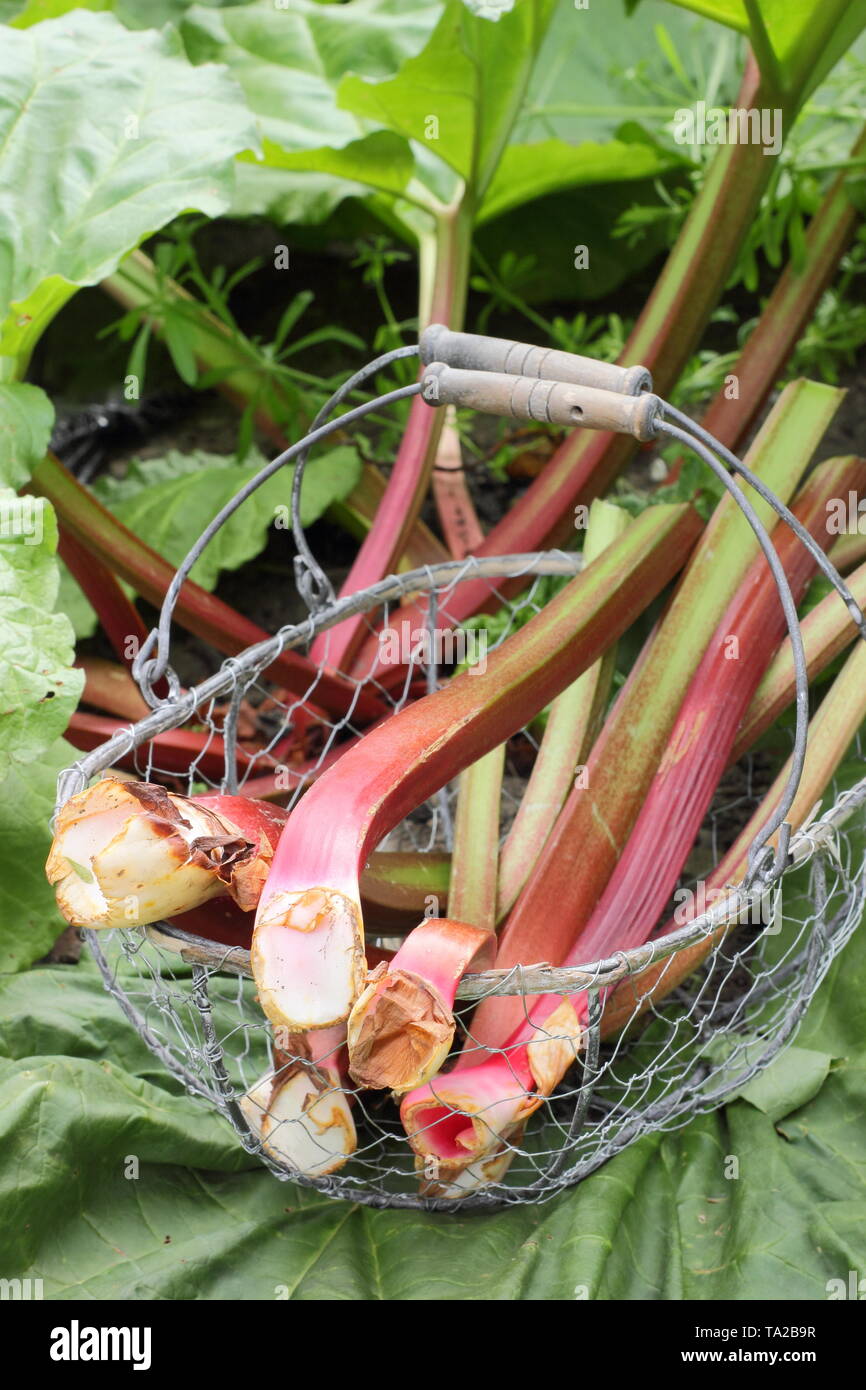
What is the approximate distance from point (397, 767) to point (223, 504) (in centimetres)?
93

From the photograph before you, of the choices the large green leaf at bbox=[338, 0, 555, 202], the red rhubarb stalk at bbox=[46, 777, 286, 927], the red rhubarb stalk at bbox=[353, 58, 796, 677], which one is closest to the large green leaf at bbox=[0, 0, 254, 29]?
the large green leaf at bbox=[338, 0, 555, 202]

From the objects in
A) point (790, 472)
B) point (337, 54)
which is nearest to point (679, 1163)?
point (790, 472)

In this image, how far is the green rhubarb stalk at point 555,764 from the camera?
126cm

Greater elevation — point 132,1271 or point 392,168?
point 392,168

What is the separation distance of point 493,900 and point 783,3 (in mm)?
1049

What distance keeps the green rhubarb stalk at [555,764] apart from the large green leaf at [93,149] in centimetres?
61

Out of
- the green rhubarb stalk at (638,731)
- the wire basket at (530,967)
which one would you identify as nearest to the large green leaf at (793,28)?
the green rhubarb stalk at (638,731)

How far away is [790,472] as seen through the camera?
1422 millimetres

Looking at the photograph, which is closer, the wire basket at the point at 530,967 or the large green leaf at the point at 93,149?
the wire basket at the point at 530,967

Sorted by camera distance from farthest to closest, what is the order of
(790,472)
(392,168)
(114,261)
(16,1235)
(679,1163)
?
(392,168), (790,472), (114,261), (679,1163), (16,1235)

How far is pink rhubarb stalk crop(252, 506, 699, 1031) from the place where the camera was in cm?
84

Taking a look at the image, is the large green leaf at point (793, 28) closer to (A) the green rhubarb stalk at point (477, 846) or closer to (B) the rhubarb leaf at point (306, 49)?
(B) the rhubarb leaf at point (306, 49)

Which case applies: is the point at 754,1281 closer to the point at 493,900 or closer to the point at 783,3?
the point at 493,900

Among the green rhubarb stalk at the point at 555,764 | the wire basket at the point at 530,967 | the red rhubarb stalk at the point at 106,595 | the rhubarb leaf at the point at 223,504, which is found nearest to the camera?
the wire basket at the point at 530,967
